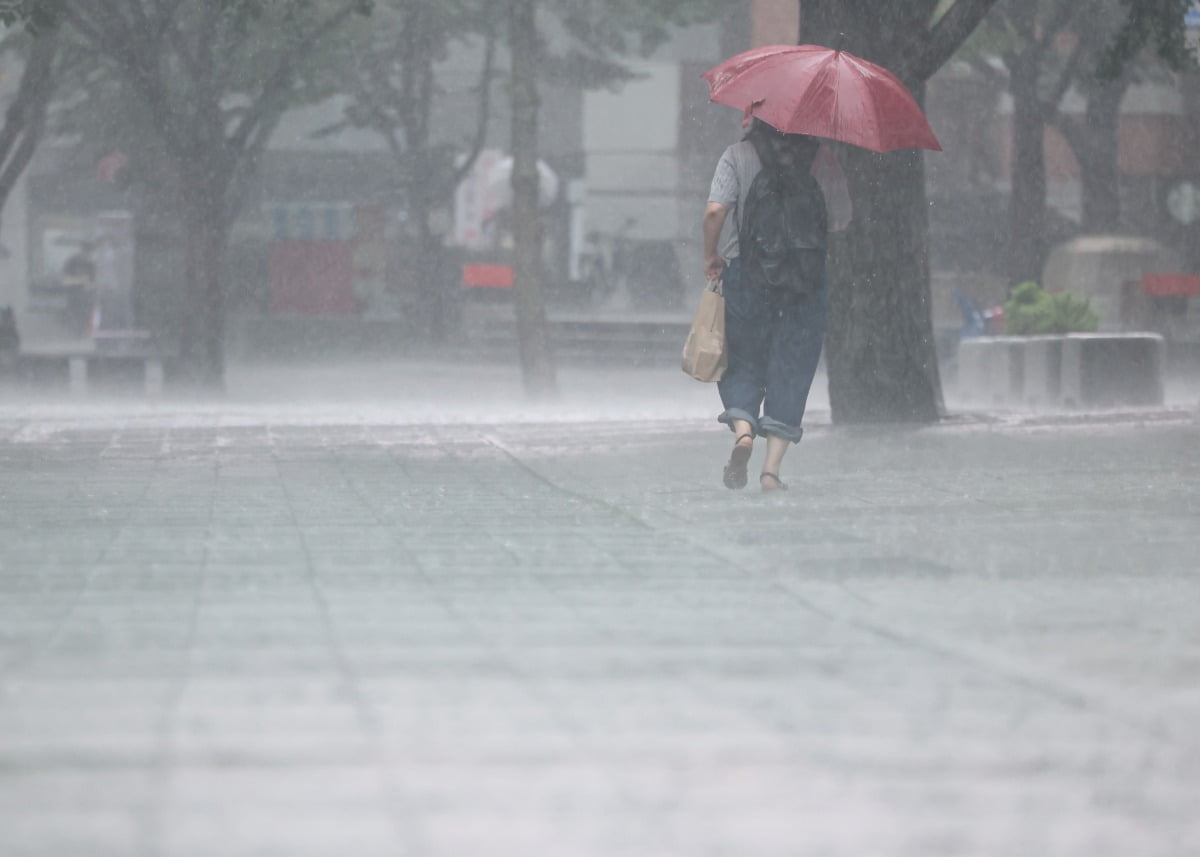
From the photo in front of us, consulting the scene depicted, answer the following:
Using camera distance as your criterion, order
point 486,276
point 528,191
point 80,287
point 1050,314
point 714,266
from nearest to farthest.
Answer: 1. point 714,266
2. point 1050,314
3. point 528,191
4. point 486,276
5. point 80,287

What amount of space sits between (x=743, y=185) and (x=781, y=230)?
0.29m

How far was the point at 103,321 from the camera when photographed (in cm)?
2597

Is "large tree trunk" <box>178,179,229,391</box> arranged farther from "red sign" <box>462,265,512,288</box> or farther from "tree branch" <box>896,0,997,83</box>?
"red sign" <box>462,265,512,288</box>

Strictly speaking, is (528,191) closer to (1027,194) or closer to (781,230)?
(1027,194)

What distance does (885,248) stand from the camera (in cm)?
1400

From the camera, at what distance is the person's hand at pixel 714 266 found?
31.3ft

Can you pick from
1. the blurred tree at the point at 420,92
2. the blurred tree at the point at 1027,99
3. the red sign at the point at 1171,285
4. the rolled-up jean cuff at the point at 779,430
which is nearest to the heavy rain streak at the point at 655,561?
the rolled-up jean cuff at the point at 779,430

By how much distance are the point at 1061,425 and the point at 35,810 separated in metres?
11.2

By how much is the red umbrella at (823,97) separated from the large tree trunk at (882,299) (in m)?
3.61

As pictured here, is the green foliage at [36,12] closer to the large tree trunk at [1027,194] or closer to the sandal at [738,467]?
the sandal at [738,467]

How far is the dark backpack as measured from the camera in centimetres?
962

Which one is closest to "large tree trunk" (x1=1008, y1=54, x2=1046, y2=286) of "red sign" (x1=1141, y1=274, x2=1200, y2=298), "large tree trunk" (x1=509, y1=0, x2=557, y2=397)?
"red sign" (x1=1141, y1=274, x2=1200, y2=298)

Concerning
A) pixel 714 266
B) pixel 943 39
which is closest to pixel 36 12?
pixel 943 39

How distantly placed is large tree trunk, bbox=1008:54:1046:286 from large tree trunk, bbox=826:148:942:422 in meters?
18.0
